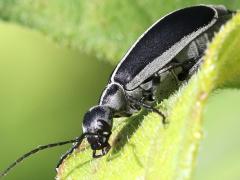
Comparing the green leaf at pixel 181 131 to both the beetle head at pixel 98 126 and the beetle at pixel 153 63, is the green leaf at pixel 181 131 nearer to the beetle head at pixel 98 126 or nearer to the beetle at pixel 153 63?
the beetle head at pixel 98 126

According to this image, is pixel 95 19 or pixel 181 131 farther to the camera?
pixel 95 19

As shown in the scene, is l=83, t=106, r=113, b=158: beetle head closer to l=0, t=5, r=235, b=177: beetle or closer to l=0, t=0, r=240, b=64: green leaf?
l=0, t=5, r=235, b=177: beetle

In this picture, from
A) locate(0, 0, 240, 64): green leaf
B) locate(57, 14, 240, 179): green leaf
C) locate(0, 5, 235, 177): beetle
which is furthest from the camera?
locate(0, 0, 240, 64): green leaf

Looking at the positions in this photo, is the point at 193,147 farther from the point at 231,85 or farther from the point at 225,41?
the point at 231,85

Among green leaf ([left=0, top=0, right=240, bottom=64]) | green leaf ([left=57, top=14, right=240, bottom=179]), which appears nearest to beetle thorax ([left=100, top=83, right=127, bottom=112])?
green leaf ([left=0, top=0, right=240, bottom=64])

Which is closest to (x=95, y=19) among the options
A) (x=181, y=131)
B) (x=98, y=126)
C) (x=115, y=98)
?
(x=115, y=98)

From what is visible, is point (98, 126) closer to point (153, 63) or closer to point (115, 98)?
point (115, 98)

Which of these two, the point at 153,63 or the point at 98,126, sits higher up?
the point at 153,63
